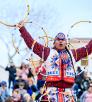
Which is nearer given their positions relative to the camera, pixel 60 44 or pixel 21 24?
pixel 21 24

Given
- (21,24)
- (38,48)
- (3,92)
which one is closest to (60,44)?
(38,48)

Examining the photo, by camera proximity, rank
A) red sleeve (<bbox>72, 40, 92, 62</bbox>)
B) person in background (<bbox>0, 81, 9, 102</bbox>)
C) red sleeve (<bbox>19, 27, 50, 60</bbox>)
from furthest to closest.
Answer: person in background (<bbox>0, 81, 9, 102</bbox>) → red sleeve (<bbox>72, 40, 92, 62</bbox>) → red sleeve (<bbox>19, 27, 50, 60</bbox>)

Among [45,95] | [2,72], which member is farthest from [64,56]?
[2,72]

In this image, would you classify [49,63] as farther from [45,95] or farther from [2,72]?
[2,72]

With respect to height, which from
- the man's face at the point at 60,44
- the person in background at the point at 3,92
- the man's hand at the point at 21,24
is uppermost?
the man's hand at the point at 21,24

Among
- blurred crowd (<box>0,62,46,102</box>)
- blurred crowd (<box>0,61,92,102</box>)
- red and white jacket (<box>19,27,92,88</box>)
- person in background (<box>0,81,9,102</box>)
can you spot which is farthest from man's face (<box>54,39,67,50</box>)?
person in background (<box>0,81,9,102</box>)

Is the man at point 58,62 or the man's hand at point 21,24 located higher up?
the man's hand at point 21,24

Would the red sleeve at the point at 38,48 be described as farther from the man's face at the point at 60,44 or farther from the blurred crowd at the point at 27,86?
the blurred crowd at the point at 27,86

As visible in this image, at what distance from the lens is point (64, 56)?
26.9 feet

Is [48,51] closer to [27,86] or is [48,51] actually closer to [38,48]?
[38,48]

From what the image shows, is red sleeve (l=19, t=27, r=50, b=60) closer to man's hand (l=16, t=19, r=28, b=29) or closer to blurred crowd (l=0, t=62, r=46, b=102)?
man's hand (l=16, t=19, r=28, b=29)

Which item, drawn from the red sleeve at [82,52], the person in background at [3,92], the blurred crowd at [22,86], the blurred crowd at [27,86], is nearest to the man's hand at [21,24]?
the blurred crowd at [27,86]

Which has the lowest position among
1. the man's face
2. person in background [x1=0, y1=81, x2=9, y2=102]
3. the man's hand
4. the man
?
person in background [x1=0, y1=81, x2=9, y2=102]

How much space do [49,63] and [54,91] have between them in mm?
426
